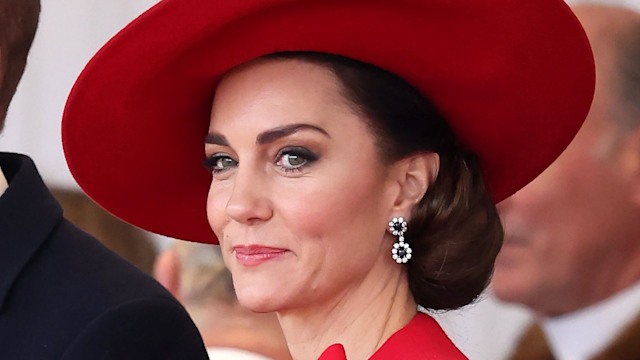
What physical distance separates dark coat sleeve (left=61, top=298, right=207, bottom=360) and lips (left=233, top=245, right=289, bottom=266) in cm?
15

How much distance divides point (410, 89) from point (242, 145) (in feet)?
0.71

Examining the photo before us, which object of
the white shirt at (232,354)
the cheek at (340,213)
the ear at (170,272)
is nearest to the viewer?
the cheek at (340,213)

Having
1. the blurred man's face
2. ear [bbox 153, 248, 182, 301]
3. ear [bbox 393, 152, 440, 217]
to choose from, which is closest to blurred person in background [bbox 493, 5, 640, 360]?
the blurred man's face

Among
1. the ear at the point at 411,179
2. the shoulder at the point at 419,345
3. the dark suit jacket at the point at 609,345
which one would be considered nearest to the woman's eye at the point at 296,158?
the ear at the point at 411,179

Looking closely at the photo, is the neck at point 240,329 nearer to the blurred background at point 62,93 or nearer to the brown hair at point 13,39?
the blurred background at point 62,93

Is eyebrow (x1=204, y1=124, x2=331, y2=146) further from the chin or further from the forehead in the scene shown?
the chin

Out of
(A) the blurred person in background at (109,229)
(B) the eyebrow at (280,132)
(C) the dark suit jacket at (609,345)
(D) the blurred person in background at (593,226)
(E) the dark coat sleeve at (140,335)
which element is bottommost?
(A) the blurred person in background at (109,229)

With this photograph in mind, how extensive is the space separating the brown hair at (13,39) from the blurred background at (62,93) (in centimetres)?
151

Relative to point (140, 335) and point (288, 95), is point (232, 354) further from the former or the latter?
point (288, 95)

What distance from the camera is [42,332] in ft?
5.47

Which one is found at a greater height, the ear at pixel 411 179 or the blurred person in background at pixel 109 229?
the ear at pixel 411 179

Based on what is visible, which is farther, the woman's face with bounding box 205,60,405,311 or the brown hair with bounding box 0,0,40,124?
the brown hair with bounding box 0,0,40,124

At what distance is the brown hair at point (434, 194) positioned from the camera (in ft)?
5.36

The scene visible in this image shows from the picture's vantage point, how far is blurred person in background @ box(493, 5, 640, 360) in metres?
2.74
